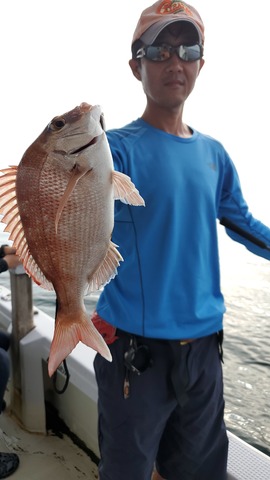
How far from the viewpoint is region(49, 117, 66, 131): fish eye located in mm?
1131

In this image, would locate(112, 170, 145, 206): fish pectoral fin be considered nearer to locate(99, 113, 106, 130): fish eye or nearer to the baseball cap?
locate(99, 113, 106, 130): fish eye

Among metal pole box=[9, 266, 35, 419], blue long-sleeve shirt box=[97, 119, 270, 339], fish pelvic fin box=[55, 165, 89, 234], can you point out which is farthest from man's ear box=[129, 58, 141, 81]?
metal pole box=[9, 266, 35, 419]

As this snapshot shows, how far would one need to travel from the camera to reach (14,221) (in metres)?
1.22

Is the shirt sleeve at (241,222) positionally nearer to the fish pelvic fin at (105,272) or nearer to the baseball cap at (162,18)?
the baseball cap at (162,18)

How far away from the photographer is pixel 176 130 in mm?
1773

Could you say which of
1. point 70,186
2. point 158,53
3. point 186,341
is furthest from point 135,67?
point 186,341

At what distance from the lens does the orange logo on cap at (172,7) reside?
168 centimetres

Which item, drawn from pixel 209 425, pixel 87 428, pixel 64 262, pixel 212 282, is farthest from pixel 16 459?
pixel 64 262

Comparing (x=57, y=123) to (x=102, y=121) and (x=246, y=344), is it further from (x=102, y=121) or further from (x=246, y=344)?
(x=246, y=344)

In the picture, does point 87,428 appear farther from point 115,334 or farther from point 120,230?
point 120,230

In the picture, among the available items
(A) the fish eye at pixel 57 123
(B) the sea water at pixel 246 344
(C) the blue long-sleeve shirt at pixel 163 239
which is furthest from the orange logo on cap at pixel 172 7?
(B) the sea water at pixel 246 344

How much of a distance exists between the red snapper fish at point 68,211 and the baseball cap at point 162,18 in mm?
708

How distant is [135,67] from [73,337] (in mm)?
1238

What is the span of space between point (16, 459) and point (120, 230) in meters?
1.91
